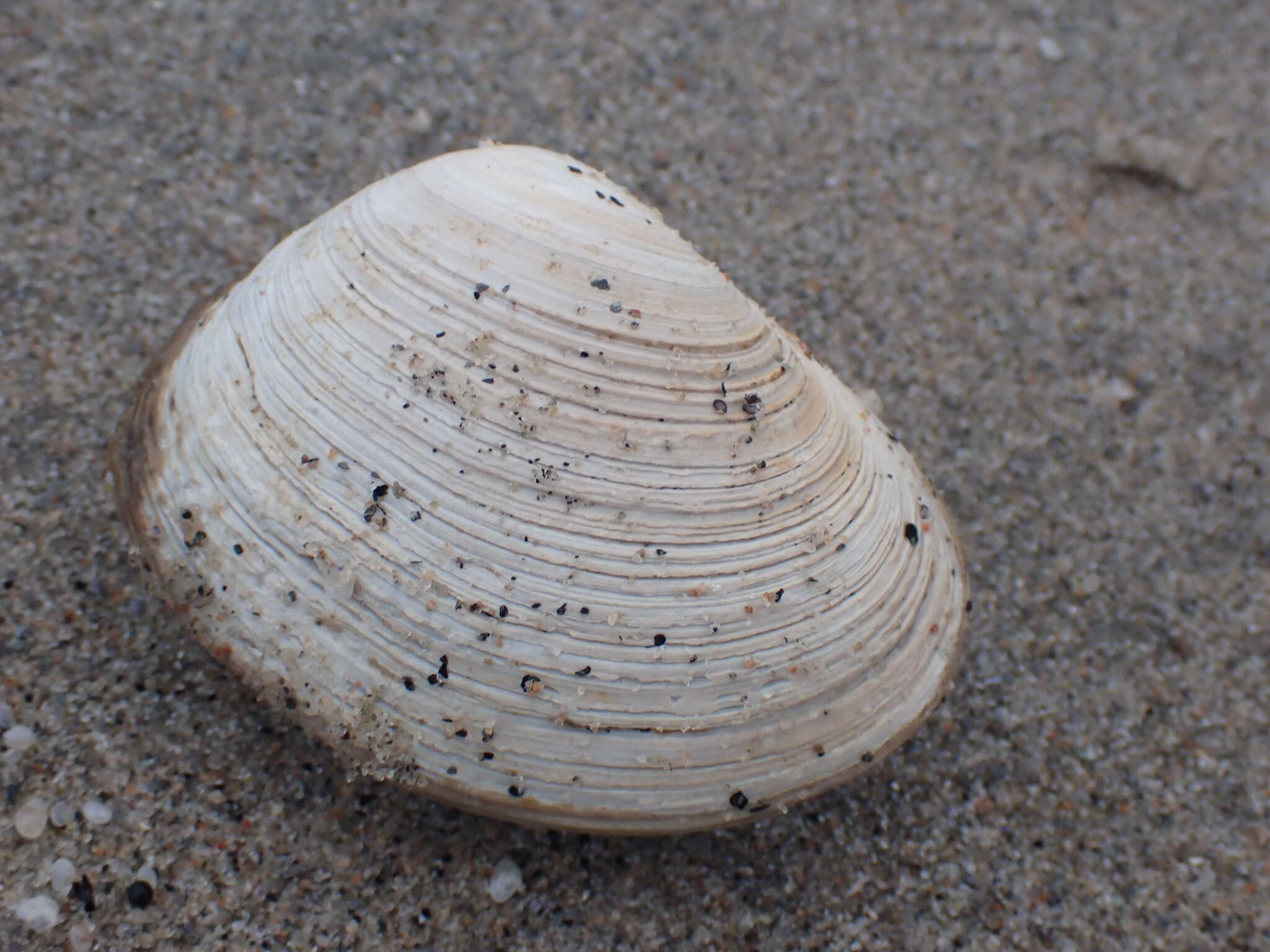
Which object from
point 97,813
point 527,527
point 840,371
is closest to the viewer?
point 527,527

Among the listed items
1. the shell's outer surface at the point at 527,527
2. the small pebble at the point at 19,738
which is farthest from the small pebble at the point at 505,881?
the small pebble at the point at 19,738

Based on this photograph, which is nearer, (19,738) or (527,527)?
(527,527)

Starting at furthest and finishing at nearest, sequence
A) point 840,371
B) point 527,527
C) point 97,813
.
→ point 840,371 < point 97,813 < point 527,527

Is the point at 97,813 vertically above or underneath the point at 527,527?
underneath

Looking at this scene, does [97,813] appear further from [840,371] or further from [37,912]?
[840,371]

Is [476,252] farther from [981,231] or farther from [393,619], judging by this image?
[981,231]

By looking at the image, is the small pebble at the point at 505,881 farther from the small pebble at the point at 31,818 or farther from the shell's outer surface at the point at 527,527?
the small pebble at the point at 31,818

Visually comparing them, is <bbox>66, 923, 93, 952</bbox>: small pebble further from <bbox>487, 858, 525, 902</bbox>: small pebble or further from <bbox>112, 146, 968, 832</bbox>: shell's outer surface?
<bbox>487, 858, 525, 902</bbox>: small pebble

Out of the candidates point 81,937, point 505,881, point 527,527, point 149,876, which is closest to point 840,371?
point 527,527
